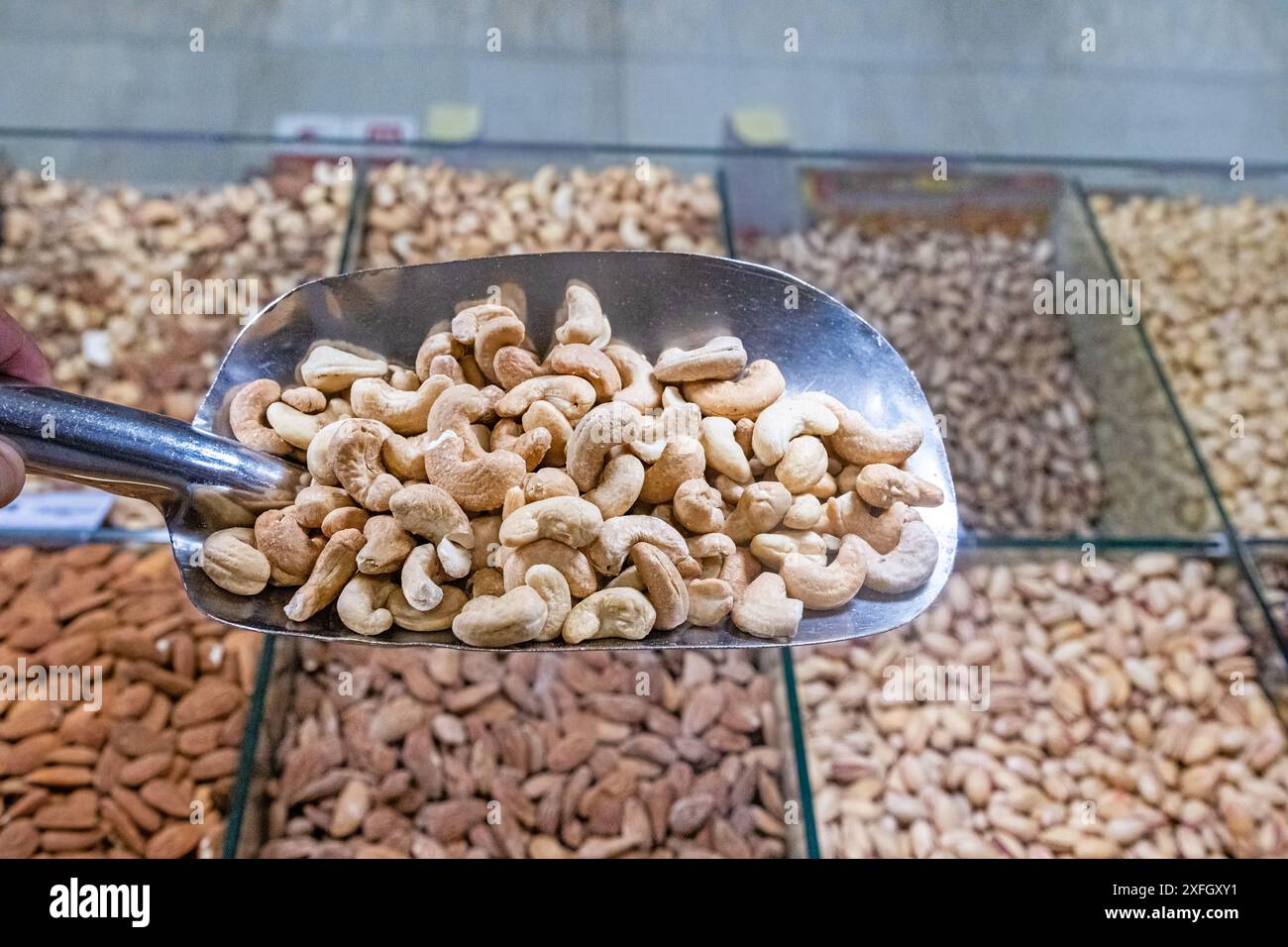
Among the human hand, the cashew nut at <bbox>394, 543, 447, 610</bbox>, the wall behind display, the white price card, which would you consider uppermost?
the wall behind display

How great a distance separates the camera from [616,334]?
949mm

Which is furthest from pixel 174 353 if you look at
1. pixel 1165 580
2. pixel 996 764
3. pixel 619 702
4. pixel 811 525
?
pixel 1165 580

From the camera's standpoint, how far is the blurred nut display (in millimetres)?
1338

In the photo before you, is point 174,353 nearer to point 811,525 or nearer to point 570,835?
point 570,835

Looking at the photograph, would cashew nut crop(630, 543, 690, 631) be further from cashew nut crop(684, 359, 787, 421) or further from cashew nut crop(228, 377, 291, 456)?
cashew nut crop(228, 377, 291, 456)

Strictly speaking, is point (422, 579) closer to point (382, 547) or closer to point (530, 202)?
point (382, 547)

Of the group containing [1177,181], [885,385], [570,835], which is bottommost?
[570,835]

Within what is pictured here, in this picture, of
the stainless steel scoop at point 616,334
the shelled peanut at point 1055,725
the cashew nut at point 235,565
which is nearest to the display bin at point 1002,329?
the shelled peanut at point 1055,725

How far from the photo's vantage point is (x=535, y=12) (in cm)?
186

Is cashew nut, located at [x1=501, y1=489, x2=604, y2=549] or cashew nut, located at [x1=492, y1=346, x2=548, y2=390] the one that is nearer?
cashew nut, located at [x1=501, y1=489, x2=604, y2=549]

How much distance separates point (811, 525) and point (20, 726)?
0.88 m

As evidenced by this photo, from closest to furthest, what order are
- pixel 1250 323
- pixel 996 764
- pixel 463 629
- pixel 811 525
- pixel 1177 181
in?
pixel 463 629 → pixel 811 525 → pixel 996 764 → pixel 1250 323 → pixel 1177 181

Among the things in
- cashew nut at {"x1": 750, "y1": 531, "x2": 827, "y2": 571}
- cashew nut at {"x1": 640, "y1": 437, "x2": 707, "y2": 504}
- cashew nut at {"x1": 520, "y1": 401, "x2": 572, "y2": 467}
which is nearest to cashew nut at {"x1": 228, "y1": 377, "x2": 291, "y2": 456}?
cashew nut at {"x1": 520, "y1": 401, "x2": 572, "y2": 467}

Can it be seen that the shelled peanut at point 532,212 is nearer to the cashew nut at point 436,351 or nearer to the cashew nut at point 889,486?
the cashew nut at point 436,351
